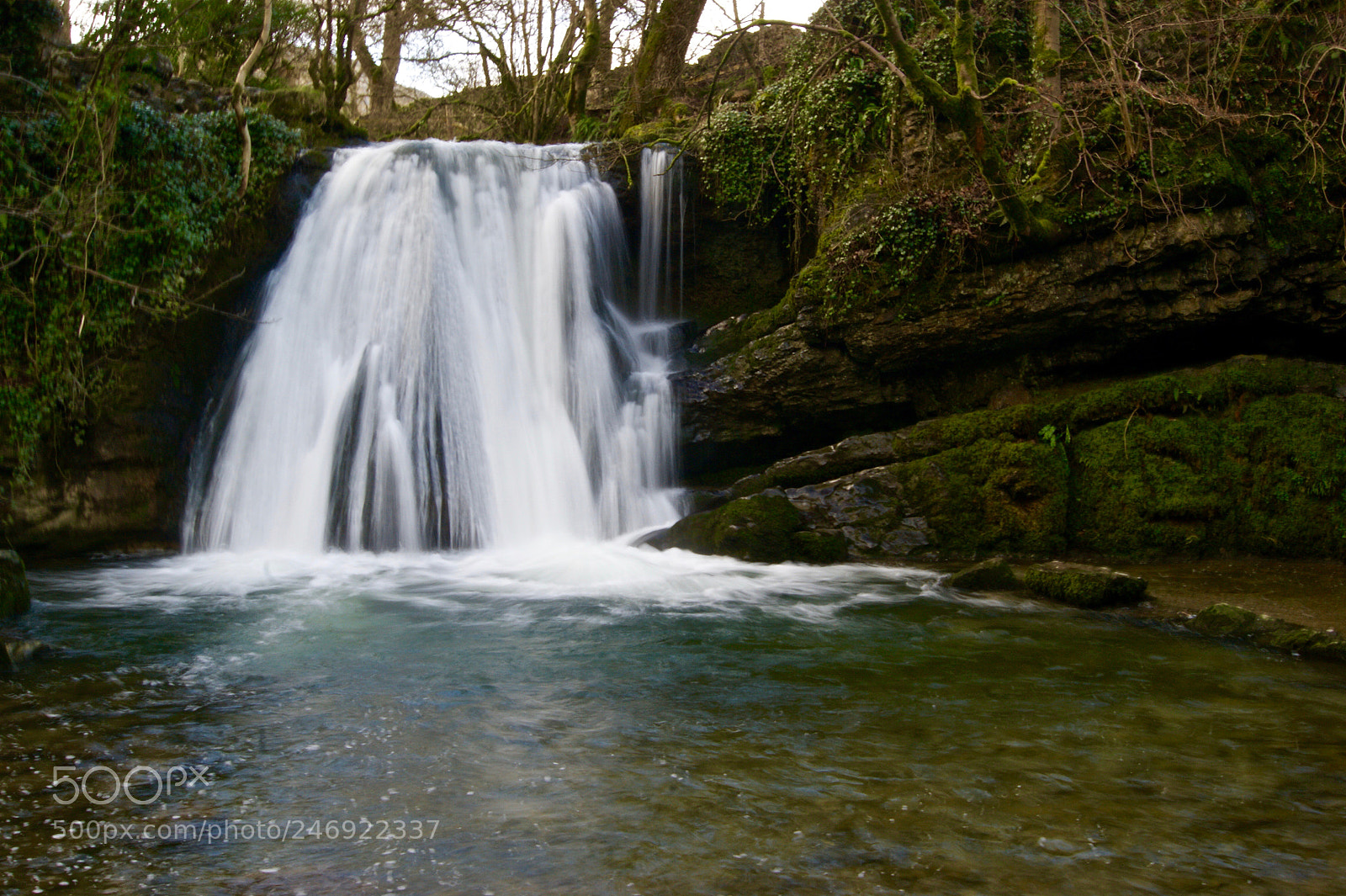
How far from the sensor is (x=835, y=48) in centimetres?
1048

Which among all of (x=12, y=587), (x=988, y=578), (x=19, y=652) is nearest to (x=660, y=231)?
(x=988, y=578)

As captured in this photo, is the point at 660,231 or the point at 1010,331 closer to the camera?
the point at 1010,331

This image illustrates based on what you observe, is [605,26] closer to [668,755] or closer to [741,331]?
[741,331]

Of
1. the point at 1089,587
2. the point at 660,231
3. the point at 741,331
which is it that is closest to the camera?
the point at 1089,587

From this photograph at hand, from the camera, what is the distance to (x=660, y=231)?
43.8 ft

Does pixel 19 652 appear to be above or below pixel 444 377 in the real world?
below

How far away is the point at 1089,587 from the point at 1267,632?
128 cm

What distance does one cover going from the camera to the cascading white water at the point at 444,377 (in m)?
10.2

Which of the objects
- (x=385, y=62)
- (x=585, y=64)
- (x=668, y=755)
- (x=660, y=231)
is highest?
(x=385, y=62)

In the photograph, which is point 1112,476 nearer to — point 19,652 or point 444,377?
point 444,377

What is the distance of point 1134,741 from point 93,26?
42.0 ft

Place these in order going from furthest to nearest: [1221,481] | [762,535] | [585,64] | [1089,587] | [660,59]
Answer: [585,64], [660,59], [762,535], [1221,481], [1089,587]

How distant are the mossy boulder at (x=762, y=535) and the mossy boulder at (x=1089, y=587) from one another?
223 cm

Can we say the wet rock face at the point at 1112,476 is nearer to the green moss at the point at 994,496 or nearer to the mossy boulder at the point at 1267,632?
the green moss at the point at 994,496
